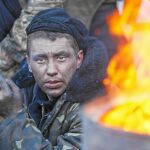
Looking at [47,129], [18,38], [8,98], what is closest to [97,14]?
[18,38]

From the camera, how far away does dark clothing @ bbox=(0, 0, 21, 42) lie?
421 cm

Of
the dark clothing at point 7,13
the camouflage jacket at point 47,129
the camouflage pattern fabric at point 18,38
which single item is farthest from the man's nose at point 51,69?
the dark clothing at point 7,13

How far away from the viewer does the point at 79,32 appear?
241 cm

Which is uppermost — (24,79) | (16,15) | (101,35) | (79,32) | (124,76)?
(124,76)

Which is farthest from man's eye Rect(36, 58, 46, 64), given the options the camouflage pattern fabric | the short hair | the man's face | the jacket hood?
the camouflage pattern fabric

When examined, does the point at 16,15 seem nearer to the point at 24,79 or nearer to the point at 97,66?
the point at 24,79

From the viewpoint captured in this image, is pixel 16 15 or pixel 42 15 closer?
pixel 42 15

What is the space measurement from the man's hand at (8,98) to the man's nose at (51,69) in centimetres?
20

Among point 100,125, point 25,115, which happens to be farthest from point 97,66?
point 100,125

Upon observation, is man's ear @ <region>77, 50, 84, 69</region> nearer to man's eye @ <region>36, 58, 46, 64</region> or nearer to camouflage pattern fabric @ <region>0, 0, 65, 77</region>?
man's eye @ <region>36, 58, 46, 64</region>

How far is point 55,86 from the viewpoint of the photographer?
2316mm

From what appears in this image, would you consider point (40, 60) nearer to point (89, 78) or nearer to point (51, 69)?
point (51, 69)

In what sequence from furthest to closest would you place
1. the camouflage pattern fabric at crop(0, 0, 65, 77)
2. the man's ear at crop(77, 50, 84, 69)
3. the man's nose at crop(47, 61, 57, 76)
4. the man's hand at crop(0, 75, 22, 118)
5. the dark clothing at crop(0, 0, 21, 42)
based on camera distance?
the dark clothing at crop(0, 0, 21, 42)
the camouflage pattern fabric at crop(0, 0, 65, 77)
the man's ear at crop(77, 50, 84, 69)
the man's nose at crop(47, 61, 57, 76)
the man's hand at crop(0, 75, 22, 118)

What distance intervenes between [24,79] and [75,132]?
84 centimetres
